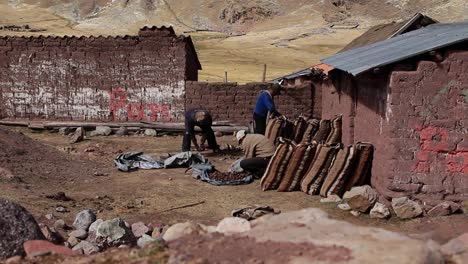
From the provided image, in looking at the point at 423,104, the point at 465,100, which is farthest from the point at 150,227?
the point at 465,100

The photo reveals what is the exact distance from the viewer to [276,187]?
8.95 meters

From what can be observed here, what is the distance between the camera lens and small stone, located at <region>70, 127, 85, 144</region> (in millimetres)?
13404

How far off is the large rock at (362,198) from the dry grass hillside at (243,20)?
32663mm

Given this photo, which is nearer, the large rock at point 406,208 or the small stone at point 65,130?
the large rock at point 406,208

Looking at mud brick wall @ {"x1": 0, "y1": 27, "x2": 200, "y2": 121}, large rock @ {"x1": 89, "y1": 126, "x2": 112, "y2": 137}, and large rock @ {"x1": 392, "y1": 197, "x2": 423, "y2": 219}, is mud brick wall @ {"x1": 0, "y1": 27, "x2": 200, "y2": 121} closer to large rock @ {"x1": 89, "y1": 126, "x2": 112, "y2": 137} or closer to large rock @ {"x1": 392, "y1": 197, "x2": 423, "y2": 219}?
large rock @ {"x1": 89, "y1": 126, "x2": 112, "y2": 137}

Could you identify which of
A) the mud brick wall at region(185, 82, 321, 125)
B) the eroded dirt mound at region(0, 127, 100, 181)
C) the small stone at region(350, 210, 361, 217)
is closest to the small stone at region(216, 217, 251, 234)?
the small stone at region(350, 210, 361, 217)

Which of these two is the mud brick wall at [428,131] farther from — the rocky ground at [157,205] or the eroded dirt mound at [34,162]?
the eroded dirt mound at [34,162]

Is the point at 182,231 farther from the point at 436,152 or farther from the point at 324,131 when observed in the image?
the point at 324,131

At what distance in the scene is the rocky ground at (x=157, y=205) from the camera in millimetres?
4199

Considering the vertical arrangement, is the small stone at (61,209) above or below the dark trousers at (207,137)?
below

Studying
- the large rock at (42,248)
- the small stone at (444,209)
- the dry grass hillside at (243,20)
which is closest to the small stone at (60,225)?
the large rock at (42,248)

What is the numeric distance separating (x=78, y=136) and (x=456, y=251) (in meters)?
10.7

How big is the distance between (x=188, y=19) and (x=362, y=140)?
225 ft

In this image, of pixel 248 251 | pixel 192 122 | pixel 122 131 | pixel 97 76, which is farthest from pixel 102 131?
pixel 248 251
